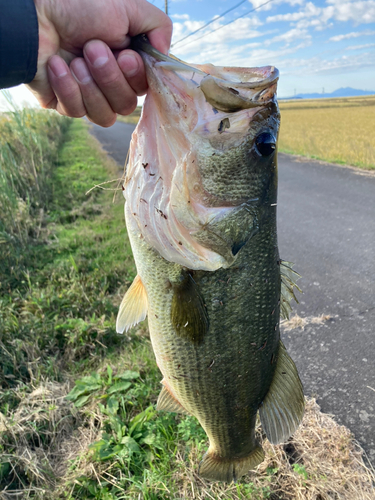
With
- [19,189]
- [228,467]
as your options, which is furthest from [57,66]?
[19,189]

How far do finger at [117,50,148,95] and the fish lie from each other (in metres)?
0.07

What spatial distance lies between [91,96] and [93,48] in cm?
19

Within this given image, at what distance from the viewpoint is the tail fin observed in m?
1.73

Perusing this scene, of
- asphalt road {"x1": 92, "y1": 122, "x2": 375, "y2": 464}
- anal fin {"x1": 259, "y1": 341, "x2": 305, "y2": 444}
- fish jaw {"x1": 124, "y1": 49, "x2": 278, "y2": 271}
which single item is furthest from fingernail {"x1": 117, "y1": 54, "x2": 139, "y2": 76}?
asphalt road {"x1": 92, "y1": 122, "x2": 375, "y2": 464}

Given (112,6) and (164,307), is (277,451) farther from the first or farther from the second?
(112,6)

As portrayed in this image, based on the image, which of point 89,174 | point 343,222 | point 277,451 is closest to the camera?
point 277,451

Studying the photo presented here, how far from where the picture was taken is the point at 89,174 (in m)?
10.0

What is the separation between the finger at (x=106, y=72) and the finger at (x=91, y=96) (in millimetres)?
25

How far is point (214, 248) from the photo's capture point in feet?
4.56

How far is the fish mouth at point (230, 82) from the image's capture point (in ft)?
3.86

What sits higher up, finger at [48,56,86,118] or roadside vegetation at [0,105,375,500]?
finger at [48,56,86,118]

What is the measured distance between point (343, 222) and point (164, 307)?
540cm

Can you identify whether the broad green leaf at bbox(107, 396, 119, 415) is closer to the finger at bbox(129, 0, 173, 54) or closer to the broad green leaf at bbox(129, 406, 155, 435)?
the broad green leaf at bbox(129, 406, 155, 435)

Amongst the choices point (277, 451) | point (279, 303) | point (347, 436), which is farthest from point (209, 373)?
point (347, 436)
